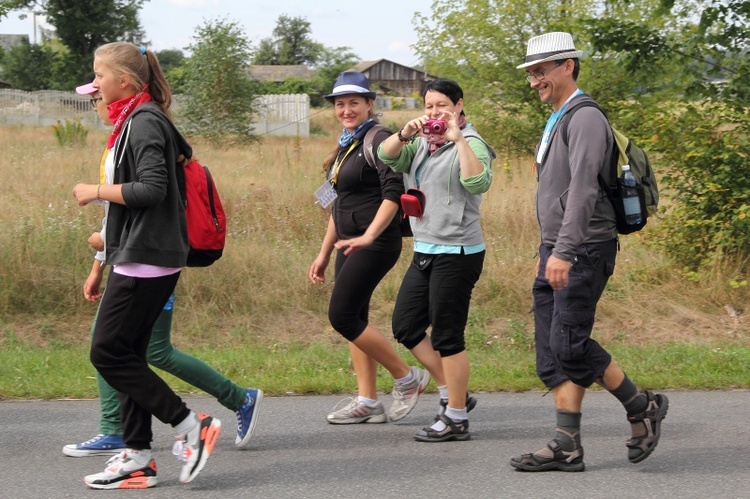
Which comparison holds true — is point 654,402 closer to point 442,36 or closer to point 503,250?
point 503,250

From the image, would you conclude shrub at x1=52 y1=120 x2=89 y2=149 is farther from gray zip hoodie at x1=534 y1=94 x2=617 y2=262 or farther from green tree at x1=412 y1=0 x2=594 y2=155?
gray zip hoodie at x1=534 y1=94 x2=617 y2=262

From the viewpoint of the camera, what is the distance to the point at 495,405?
5.85 m

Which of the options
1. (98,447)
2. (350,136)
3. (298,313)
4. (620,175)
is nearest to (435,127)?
(350,136)

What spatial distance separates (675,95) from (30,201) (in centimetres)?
647

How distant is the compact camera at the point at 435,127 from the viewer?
4785 millimetres

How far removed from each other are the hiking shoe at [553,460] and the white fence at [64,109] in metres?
29.4

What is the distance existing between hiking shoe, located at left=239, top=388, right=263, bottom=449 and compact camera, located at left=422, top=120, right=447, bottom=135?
1574 millimetres

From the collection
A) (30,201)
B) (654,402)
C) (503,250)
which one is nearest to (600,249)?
(654,402)

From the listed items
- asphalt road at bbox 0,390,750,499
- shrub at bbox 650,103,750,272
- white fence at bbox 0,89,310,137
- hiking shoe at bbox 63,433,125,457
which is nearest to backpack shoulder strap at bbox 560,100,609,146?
asphalt road at bbox 0,390,750,499

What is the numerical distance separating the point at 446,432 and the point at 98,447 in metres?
1.72

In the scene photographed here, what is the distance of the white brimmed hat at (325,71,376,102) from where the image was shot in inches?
205

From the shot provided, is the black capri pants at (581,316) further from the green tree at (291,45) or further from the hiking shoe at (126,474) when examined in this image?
the green tree at (291,45)

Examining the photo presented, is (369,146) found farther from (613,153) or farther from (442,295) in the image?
(613,153)

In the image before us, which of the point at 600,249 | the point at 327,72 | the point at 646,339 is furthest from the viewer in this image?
the point at 327,72
